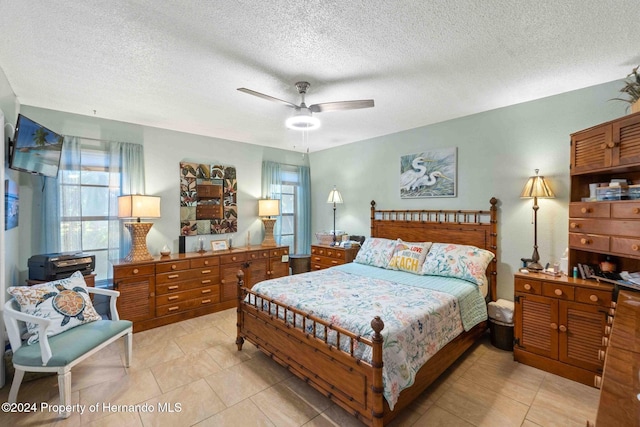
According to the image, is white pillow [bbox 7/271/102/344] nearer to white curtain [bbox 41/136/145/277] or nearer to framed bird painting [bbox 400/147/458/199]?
white curtain [bbox 41/136/145/277]

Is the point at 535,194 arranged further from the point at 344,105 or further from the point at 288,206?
the point at 288,206

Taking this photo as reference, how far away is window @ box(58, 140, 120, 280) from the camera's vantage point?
346 cm

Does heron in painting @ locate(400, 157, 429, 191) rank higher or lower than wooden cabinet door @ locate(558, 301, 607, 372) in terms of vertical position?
higher

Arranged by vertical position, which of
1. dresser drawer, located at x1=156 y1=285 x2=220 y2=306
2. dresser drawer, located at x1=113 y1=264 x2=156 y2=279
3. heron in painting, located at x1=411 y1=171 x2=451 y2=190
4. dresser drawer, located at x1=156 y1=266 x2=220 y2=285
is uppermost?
heron in painting, located at x1=411 y1=171 x2=451 y2=190

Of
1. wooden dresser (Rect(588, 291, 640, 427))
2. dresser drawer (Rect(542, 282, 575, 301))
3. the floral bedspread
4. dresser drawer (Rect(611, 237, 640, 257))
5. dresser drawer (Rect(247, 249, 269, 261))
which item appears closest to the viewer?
wooden dresser (Rect(588, 291, 640, 427))

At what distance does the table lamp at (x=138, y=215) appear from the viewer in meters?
3.54

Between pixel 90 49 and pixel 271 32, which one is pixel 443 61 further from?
pixel 90 49

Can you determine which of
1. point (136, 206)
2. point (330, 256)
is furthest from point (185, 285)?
point (330, 256)

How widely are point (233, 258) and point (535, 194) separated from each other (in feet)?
13.2

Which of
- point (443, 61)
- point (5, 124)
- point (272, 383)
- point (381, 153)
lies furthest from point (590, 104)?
point (5, 124)

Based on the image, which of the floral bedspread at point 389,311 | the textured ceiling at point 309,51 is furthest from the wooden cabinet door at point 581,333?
the textured ceiling at point 309,51

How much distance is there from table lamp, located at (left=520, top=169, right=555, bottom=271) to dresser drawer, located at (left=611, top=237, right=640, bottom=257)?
677 mm

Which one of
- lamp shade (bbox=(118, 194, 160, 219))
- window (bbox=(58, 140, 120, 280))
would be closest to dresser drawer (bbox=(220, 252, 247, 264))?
lamp shade (bbox=(118, 194, 160, 219))

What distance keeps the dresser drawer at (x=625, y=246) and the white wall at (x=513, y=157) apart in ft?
2.28
